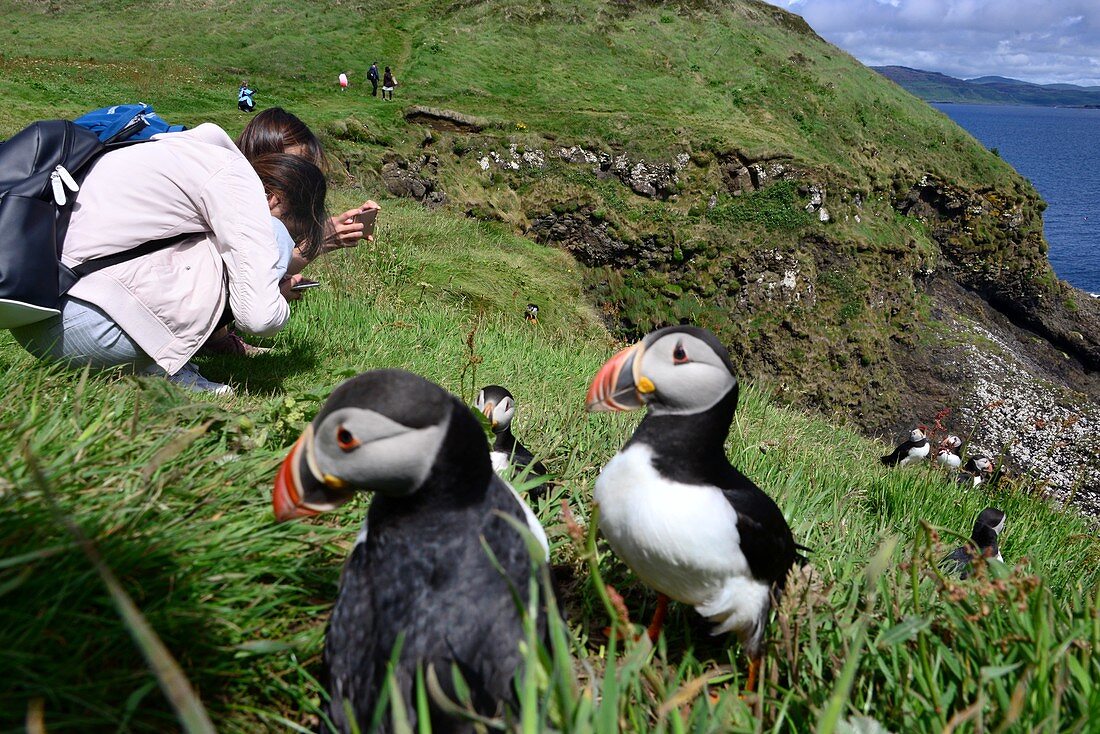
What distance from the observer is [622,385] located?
6.70ft

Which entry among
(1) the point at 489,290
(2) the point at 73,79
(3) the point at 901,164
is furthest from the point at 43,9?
(3) the point at 901,164

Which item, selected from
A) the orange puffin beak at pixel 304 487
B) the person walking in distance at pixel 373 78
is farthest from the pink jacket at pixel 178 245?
the person walking in distance at pixel 373 78

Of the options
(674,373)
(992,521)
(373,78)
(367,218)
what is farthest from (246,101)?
(674,373)

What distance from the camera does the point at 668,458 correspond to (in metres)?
1.97

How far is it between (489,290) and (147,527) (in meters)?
8.17

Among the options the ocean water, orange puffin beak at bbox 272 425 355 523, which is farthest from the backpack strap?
the ocean water

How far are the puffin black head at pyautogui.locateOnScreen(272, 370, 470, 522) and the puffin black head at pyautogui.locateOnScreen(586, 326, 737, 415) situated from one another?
0.61 metres

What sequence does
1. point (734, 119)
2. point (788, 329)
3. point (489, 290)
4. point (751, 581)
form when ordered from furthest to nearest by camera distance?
point (734, 119) → point (788, 329) → point (489, 290) → point (751, 581)

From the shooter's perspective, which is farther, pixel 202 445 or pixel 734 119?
pixel 734 119

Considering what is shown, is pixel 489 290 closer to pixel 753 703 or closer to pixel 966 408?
pixel 753 703

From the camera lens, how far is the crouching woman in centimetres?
307

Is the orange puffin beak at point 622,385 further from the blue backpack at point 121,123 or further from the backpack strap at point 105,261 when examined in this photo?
the blue backpack at point 121,123

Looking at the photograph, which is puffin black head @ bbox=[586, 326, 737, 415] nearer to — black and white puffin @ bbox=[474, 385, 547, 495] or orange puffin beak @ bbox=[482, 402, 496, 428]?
black and white puffin @ bbox=[474, 385, 547, 495]

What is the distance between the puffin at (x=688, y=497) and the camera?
1911 millimetres
